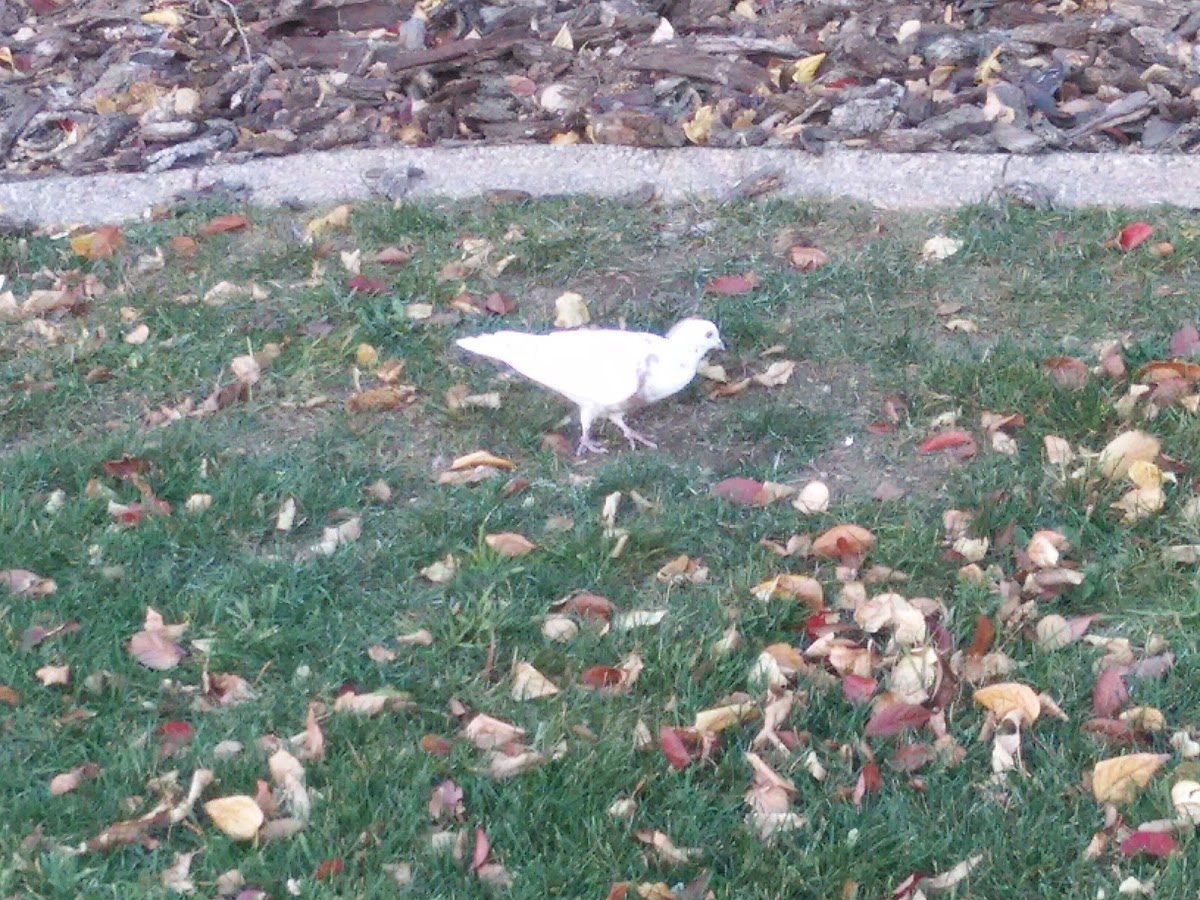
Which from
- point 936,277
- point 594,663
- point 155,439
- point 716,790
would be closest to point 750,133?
point 936,277

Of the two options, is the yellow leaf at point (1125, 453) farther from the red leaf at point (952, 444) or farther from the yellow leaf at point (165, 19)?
the yellow leaf at point (165, 19)

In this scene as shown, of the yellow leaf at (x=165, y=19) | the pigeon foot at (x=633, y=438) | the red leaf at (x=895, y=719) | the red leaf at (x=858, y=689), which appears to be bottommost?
the yellow leaf at (x=165, y=19)

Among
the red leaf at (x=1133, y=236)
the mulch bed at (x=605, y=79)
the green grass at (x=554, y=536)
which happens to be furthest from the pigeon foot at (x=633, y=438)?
the mulch bed at (x=605, y=79)

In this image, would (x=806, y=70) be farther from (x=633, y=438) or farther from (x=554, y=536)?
(x=554, y=536)

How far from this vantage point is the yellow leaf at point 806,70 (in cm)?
631

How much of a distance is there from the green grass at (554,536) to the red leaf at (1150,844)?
2cm

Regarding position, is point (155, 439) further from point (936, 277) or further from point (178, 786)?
point (936, 277)

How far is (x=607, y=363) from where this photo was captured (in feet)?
13.7

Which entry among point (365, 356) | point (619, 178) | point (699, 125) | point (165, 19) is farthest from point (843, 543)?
point (165, 19)

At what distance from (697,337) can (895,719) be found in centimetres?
139

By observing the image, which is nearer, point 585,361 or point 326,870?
point 326,870

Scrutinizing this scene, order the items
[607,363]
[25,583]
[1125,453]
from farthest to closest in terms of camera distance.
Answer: [607,363] → [1125,453] → [25,583]

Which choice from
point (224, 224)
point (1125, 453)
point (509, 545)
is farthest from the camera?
point (224, 224)

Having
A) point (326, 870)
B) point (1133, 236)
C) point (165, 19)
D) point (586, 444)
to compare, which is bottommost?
point (165, 19)
